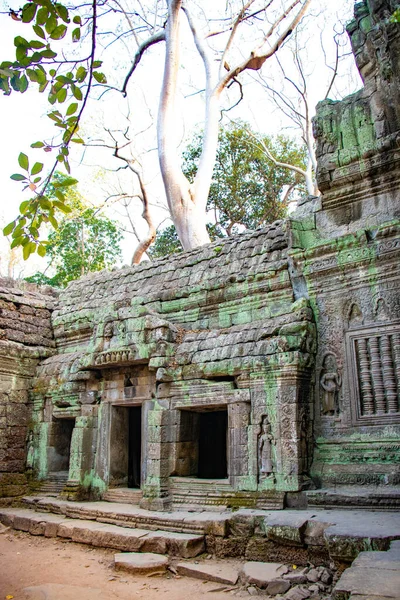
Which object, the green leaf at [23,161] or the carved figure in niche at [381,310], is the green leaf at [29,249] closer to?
the green leaf at [23,161]

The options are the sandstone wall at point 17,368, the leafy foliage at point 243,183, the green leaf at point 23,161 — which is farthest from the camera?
the leafy foliage at point 243,183

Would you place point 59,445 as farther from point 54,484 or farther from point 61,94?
point 61,94

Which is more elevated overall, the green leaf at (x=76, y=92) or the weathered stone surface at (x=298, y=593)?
the green leaf at (x=76, y=92)

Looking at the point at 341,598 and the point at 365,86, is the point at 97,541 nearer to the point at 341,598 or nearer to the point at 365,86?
the point at 341,598

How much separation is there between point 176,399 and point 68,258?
15.5 meters

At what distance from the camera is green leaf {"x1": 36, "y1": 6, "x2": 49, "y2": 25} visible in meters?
3.08

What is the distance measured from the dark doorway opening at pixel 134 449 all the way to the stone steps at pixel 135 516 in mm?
1144

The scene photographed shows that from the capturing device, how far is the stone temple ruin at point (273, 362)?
6117mm

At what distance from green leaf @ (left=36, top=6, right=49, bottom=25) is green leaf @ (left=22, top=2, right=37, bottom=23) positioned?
0.18 ft

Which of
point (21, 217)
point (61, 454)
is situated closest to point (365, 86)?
point (21, 217)

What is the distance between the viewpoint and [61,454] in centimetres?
965

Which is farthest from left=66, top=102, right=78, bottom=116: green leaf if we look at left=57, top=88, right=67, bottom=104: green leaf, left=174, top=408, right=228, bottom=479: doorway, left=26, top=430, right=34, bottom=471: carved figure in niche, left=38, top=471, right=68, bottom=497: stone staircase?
left=26, top=430, right=34, bottom=471: carved figure in niche

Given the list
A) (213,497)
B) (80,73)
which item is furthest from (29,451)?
(80,73)

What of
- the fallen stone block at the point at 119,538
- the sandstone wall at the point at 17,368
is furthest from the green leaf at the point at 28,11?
the sandstone wall at the point at 17,368
